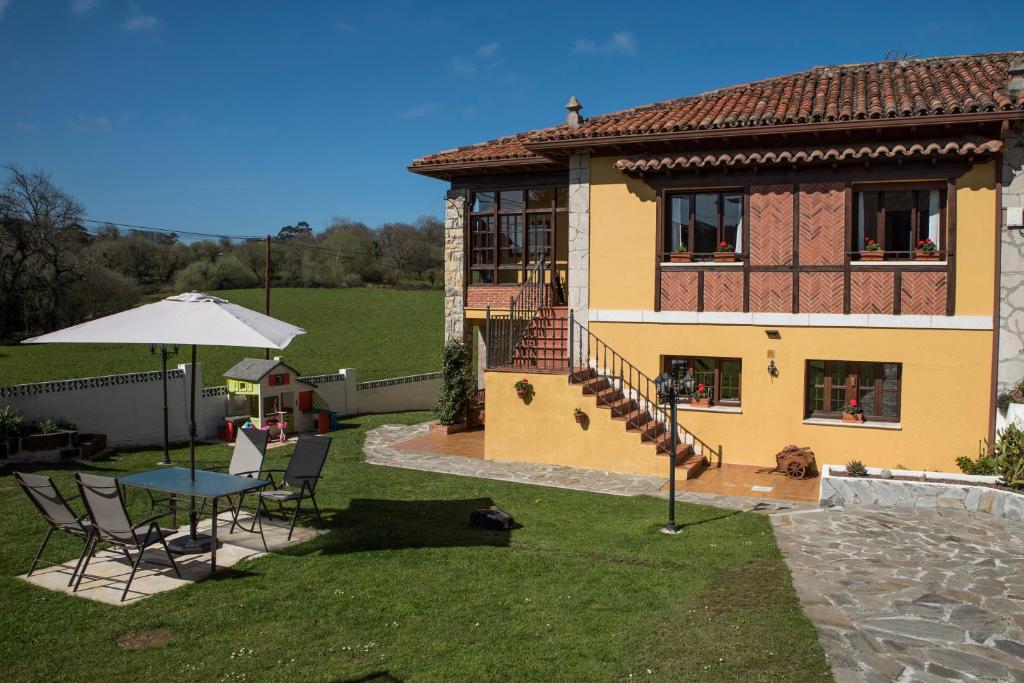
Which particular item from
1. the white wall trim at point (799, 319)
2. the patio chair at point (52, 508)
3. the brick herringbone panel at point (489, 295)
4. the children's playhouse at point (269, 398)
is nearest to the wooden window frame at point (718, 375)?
the white wall trim at point (799, 319)

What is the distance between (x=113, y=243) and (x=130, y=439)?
27.2m

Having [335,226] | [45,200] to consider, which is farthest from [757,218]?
[335,226]

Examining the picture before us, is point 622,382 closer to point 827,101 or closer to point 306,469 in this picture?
point 827,101

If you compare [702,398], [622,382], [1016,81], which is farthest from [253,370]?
[1016,81]

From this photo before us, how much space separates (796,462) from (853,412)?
1321 millimetres

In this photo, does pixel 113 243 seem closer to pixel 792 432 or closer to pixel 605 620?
pixel 792 432

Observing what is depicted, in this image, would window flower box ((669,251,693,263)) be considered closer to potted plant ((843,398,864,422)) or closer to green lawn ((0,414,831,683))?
potted plant ((843,398,864,422))

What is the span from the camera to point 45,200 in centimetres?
2970

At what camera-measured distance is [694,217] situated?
13.4 metres

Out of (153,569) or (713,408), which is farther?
(713,408)

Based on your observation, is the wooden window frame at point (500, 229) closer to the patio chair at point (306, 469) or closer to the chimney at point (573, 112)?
the chimney at point (573, 112)

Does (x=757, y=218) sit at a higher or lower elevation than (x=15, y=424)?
higher

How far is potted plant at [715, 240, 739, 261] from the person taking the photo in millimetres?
13047

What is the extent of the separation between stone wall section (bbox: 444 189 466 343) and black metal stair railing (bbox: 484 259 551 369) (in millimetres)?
990
